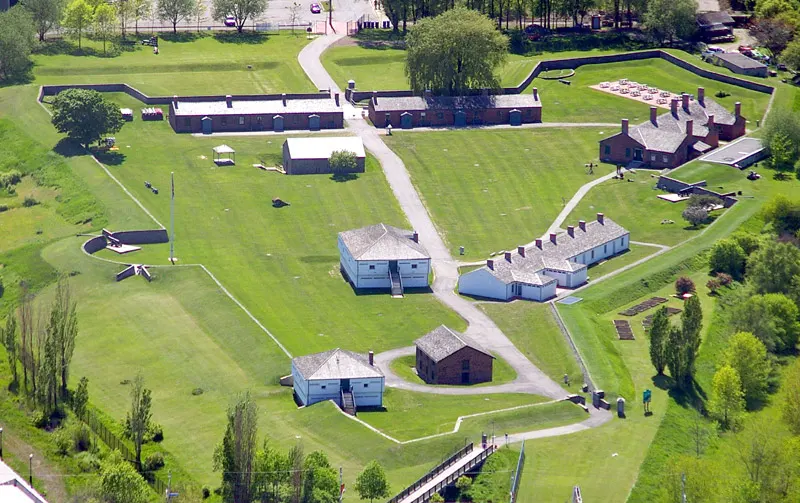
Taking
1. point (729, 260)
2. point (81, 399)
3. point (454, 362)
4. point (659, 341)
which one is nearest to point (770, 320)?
point (729, 260)

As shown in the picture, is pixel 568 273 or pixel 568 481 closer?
pixel 568 481

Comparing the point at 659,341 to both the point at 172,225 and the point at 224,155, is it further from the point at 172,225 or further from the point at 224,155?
the point at 224,155

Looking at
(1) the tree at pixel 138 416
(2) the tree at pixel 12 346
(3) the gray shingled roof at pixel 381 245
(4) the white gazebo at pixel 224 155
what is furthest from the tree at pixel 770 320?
(4) the white gazebo at pixel 224 155

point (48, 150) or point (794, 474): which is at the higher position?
point (48, 150)

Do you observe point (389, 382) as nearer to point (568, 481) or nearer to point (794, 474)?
point (568, 481)

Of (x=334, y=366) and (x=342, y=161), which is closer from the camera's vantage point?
(x=334, y=366)

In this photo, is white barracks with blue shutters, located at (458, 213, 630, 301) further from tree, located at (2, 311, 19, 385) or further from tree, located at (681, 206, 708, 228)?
tree, located at (2, 311, 19, 385)

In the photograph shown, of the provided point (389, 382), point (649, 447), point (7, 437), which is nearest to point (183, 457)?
point (7, 437)
